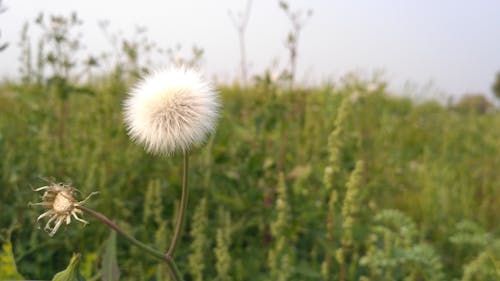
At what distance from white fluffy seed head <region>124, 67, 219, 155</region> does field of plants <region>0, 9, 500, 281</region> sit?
0.42 ft

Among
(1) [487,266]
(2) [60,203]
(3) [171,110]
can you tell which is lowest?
(1) [487,266]

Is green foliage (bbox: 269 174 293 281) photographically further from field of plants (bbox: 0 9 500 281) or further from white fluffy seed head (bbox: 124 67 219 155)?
white fluffy seed head (bbox: 124 67 219 155)

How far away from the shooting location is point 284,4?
9.41 ft

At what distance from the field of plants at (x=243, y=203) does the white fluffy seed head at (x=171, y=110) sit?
0.13 meters

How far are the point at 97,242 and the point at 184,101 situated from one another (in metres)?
1.17

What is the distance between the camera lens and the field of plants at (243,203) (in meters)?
1.68

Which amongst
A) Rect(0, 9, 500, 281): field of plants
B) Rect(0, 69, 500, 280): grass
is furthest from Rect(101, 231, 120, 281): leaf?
Rect(0, 69, 500, 280): grass

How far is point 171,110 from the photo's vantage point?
3.41 ft

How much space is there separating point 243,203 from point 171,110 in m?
1.20

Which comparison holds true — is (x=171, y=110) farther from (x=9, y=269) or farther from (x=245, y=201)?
(x=245, y=201)

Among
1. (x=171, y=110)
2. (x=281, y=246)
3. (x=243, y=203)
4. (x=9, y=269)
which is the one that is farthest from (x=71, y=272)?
(x=243, y=203)

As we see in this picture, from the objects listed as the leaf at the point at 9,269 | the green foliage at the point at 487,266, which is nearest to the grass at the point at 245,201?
the green foliage at the point at 487,266

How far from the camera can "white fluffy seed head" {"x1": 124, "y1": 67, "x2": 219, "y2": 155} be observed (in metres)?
1.00

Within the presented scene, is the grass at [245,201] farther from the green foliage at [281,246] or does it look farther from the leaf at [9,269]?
the leaf at [9,269]
